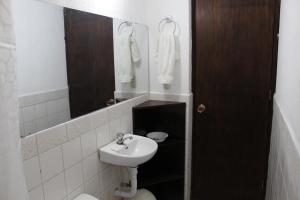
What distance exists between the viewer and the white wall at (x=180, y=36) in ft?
7.14

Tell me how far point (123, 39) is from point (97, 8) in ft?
1.43

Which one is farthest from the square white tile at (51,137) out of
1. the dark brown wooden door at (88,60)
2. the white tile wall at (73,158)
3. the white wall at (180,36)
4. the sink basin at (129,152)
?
the white wall at (180,36)

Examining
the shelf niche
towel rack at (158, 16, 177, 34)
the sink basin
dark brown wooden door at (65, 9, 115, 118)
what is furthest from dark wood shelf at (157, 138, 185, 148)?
towel rack at (158, 16, 177, 34)

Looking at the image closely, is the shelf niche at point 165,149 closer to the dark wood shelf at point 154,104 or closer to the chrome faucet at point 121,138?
the dark wood shelf at point 154,104

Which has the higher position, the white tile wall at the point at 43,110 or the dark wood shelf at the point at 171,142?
the white tile wall at the point at 43,110

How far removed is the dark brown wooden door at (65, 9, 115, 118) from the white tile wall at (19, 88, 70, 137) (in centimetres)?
7

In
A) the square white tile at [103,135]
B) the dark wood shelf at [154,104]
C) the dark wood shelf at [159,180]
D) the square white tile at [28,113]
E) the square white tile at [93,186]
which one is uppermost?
the square white tile at [28,113]

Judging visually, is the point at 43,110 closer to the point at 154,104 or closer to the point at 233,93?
the point at 154,104

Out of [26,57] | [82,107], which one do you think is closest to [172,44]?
[82,107]

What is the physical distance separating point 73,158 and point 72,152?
4 cm

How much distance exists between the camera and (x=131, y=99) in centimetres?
213

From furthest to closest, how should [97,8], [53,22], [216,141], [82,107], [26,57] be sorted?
[216,141] < [97,8] < [82,107] < [53,22] < [26,57]

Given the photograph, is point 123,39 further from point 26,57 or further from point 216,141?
point 216,141

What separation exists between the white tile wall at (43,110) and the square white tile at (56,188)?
0.30 meters
